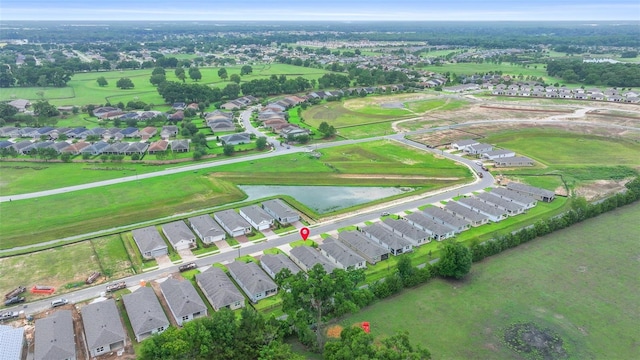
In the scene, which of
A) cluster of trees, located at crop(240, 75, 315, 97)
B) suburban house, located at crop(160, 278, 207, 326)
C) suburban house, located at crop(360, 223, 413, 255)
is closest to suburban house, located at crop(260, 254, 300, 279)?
suburban house, located at crop(160, 278, 207, 326)

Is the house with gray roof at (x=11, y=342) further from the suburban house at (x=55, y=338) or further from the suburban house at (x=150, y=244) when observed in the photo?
the suburban house at (x=150, y=244)

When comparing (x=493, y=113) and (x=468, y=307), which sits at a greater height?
(x=493, y=113)

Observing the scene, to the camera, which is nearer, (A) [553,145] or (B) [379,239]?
(B) [379,239]

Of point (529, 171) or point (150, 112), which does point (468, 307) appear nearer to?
point (529, 171)

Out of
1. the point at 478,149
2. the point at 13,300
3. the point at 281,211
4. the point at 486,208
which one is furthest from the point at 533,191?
the point at 13,300

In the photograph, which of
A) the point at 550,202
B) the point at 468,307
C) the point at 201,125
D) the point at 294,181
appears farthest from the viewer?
the point at 201,125

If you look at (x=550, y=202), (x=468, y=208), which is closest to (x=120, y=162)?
(x=468, y=208)

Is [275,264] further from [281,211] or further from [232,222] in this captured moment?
[281,211]

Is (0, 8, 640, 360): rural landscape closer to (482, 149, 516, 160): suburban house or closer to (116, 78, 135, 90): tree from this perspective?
(482, 149, 516, 160): suburban house
